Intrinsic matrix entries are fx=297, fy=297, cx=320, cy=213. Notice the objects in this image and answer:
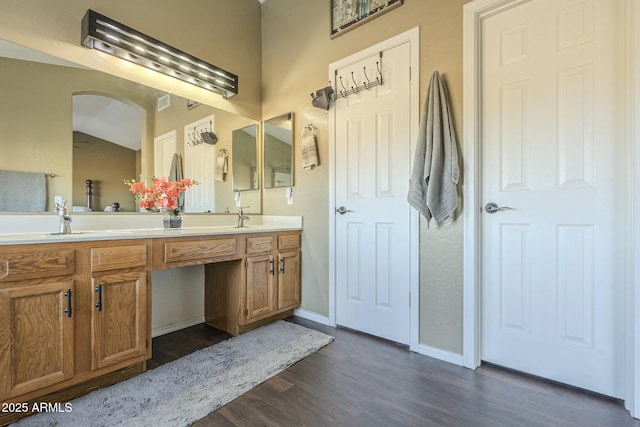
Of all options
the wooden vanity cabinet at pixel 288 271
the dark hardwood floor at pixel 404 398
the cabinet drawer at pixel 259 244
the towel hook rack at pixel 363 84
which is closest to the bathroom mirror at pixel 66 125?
the cabinet drawer at pixel 259 244

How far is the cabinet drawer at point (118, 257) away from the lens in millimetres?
1554

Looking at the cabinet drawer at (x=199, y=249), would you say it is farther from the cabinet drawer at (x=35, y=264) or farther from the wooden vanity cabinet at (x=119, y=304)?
the cabinet drawer at (x=35, y=264)

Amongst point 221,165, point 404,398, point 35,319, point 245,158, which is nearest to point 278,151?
point 245,158

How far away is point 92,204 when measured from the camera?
6.61ft

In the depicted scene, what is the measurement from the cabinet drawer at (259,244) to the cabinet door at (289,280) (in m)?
0.15

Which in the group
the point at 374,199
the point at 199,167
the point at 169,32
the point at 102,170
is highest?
the point at 169,32

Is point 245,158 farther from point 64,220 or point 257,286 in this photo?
point 64,220

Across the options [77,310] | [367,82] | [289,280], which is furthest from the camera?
[289,280]

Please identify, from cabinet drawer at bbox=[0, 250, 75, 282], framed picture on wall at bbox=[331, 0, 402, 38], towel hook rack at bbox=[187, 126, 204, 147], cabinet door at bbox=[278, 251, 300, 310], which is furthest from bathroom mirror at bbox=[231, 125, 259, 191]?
cabinet drawer at bbox=[0, 250, 75, 282]

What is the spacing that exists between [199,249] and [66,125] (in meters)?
1.14

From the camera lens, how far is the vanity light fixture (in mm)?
1916

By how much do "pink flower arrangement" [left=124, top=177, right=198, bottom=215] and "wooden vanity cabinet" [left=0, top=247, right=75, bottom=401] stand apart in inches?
31.7

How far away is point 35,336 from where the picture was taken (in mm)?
1368

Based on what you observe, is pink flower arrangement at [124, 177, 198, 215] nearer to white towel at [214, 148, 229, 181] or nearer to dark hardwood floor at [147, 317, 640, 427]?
white towel at [214, 148, 229, 181]
